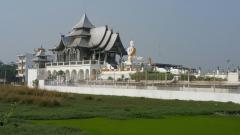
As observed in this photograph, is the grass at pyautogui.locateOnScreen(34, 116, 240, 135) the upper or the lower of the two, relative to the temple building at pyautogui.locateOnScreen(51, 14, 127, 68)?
lower

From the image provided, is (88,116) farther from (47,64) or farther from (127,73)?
(47,64)

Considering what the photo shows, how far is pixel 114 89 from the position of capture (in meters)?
41.9

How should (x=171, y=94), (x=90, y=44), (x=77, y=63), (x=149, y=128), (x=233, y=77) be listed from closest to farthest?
1. (x=149, y=128)
2. (x=171, y=94)
3. (x=233, y=77)
4. (x=77, y=63)
5. (x=90, y=44)

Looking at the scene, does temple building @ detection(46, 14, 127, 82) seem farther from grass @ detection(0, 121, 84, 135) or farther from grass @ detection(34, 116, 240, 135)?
grass @ detection(0, 121, 84, 135)

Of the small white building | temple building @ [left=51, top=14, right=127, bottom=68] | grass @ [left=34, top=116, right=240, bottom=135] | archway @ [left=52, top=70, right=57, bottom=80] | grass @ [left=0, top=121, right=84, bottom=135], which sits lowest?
grass @ [left=34, top=116, right=240, bottom=135]

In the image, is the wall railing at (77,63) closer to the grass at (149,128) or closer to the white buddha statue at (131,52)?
the white buddha statue at (131,52)

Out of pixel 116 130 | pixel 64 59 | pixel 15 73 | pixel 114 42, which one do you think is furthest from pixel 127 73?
pixel 15 73

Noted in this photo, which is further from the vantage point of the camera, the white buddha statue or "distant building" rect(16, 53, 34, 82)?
"distant building" rect(16, 53, 34, 82)

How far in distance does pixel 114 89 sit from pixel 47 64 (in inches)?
1477

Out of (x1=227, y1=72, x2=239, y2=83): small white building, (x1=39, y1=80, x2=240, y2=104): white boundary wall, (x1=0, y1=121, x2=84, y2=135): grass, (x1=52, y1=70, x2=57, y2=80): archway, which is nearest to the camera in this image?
(x1=0, y1=121, x2=84, y2=135): grass

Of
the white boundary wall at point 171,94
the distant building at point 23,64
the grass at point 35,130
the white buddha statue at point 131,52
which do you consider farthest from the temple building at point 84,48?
the grass at point 35,130

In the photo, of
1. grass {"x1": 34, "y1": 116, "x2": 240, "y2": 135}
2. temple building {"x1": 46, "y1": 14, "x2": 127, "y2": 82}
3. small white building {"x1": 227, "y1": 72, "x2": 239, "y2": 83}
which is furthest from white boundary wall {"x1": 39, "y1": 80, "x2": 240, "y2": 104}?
temple building {"x1": 46, "y1": 14, "x2": 127, "y2": 82}

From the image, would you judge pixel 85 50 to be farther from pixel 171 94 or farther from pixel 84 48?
pixel 171 94

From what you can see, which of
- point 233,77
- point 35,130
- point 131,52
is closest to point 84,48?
point 131,52
